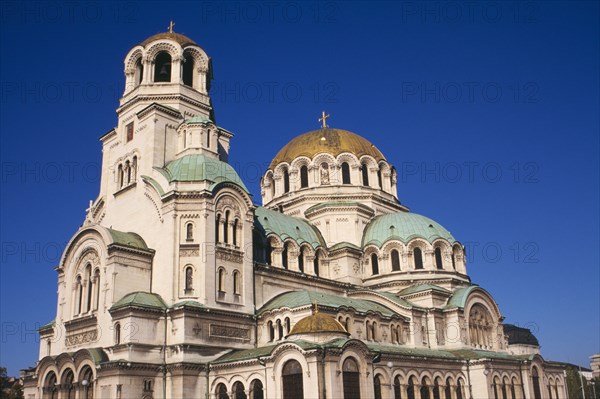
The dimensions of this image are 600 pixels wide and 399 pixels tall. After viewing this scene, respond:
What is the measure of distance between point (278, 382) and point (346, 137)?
30.2 m

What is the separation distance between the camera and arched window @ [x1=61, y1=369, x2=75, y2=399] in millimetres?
35031

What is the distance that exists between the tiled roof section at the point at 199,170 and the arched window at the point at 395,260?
15.4m

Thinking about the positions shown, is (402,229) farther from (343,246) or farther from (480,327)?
(480,327)

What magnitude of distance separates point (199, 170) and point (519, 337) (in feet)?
205

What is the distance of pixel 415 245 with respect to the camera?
49219 millimetres

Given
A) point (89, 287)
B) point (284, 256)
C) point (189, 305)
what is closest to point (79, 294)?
point (89, 287)

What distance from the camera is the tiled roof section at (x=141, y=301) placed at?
33.7 metres

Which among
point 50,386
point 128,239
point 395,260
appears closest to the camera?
point 50,386

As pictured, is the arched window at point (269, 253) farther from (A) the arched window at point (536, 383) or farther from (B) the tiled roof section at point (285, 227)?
(A) the arched window at point (536, 383)

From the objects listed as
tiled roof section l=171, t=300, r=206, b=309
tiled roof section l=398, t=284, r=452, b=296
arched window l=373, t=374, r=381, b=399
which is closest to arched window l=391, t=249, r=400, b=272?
tiled roof section l=398, t=284, r=452, b=296

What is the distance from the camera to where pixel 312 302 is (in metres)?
36.5

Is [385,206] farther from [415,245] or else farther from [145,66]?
[145,66]

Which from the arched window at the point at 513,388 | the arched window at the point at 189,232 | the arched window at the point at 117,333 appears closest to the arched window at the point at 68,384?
the arched window at the point at 117,333

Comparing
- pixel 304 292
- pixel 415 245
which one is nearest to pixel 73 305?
pixel 304 292
